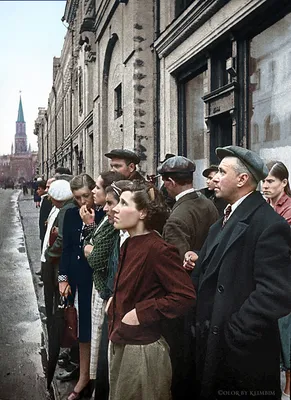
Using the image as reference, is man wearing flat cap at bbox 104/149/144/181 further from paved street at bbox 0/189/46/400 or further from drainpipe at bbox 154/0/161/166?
drainpipe at bbox 154/0/161/166

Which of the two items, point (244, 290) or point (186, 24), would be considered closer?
point (244, 290)

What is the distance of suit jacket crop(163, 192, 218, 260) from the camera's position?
313 centimetres

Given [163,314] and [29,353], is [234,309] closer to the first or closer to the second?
[163,314]

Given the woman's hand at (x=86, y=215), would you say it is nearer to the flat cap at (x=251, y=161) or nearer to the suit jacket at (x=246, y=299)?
the suit jacket at (x=246, y=299)

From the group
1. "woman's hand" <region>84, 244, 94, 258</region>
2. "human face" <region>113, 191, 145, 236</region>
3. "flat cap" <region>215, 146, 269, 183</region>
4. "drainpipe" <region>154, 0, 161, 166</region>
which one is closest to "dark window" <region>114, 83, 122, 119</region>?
"drainpipe" <region>154, 0, 161, 166</region>

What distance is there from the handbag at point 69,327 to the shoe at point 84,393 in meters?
0.36

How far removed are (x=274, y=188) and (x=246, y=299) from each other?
Answer: 1711mm

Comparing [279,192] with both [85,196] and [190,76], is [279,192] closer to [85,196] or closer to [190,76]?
[85,196]

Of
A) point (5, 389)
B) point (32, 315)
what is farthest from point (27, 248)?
point (5, 389)

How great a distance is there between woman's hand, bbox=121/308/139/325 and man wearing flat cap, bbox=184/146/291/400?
39 cm

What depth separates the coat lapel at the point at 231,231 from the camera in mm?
2410

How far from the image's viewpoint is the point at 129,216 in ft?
8.50

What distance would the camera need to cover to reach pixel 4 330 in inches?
228

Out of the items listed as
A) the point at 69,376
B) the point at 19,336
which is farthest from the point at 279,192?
the point at 19,336
